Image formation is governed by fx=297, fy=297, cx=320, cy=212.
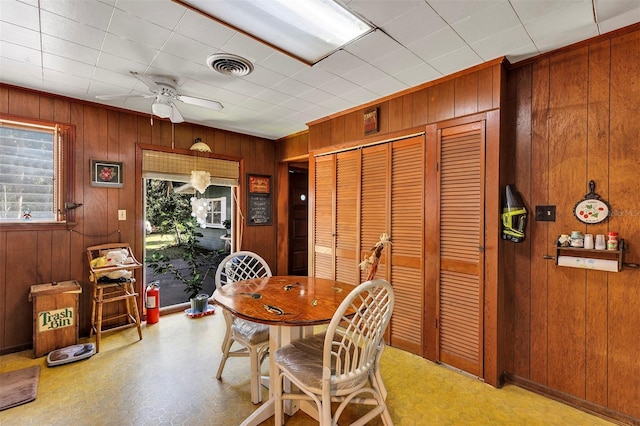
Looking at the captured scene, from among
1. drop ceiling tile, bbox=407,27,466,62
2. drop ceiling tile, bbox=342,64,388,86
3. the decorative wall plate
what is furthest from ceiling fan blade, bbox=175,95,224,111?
the decorative wall plate

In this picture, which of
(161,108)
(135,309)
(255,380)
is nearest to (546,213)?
(255,380)

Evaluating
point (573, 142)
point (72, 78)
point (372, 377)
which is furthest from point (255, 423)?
point (72, 78)

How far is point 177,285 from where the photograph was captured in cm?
549

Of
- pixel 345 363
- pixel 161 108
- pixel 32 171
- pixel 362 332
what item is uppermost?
pixel 161 108

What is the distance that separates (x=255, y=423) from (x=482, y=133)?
260 cm

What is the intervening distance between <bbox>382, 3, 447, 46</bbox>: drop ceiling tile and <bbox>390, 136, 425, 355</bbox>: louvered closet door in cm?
100

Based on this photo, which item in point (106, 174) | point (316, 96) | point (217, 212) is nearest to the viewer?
point (316, 96)

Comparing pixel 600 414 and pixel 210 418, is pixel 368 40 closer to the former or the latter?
pixel 210 418

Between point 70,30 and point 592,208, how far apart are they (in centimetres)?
363

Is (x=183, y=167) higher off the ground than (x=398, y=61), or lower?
lower

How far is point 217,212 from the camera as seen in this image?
6.84 meters

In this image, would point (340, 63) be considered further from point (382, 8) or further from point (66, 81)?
point (66, 81)

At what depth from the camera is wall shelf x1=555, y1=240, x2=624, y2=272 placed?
6.24 ft

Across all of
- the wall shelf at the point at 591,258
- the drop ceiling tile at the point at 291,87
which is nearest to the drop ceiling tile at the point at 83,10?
the drop ceiling tile at the point at 291,87
